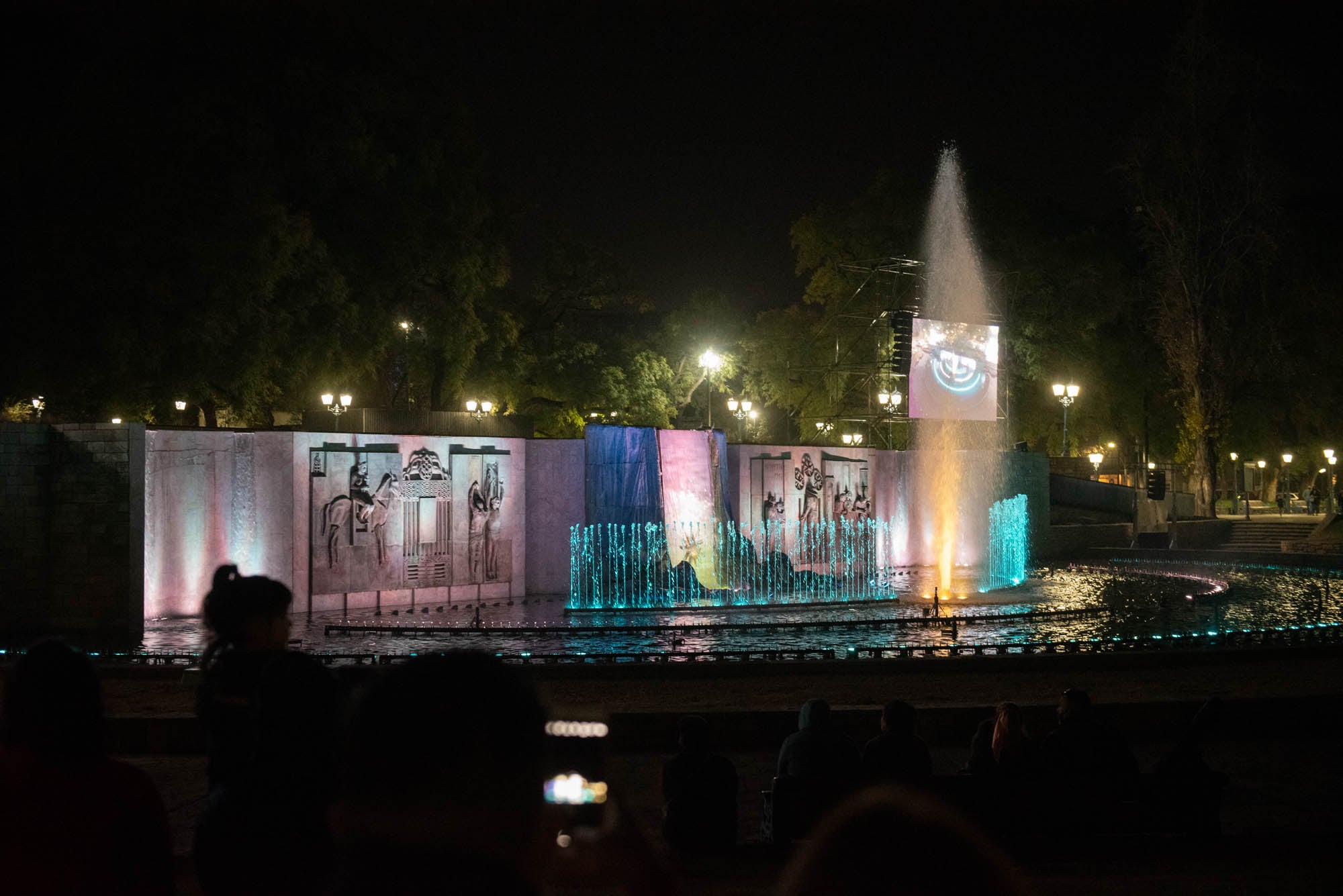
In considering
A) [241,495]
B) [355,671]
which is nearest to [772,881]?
[355,671]

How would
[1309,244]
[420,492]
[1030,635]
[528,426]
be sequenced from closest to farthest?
1. [1030,635]
2. [420,492]
3. [528,426]
4. [1309,244]

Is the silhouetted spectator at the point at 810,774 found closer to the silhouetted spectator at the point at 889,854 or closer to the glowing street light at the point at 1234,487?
the silhouetted spectator at the point at 889,854

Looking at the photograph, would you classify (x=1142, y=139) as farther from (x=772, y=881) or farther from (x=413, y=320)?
(x=772, y=881)

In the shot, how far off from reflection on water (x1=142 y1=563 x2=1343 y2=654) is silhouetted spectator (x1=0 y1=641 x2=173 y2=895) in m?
11.0

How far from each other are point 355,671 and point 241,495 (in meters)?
11.2

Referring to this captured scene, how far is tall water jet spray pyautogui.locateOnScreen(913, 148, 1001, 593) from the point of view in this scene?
32500mm

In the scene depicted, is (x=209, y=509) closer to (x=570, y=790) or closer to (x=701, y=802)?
(x=701, y=802)

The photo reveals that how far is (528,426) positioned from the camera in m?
Answer: 40.5

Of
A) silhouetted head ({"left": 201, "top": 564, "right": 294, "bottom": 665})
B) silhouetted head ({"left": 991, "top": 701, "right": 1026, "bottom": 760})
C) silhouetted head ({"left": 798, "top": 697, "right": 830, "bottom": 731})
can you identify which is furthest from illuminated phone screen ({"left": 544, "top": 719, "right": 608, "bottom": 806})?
silhouetted head ({"left": 991, "top": 701, "right": 1026, "bottom": 760})

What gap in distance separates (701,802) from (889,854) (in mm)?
4616

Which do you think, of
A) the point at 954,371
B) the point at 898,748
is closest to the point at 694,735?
the point at 898,748

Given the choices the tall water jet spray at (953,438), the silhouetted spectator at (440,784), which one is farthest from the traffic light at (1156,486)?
the silhouetted spectator at (440,784)

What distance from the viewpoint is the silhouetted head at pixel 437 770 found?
1.48m

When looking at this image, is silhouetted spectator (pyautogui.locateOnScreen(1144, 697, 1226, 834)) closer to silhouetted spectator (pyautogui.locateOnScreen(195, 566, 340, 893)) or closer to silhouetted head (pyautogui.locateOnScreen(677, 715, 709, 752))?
silhouetted head (pyautogui.locateOnScreen(677, 715, 709, 752))
